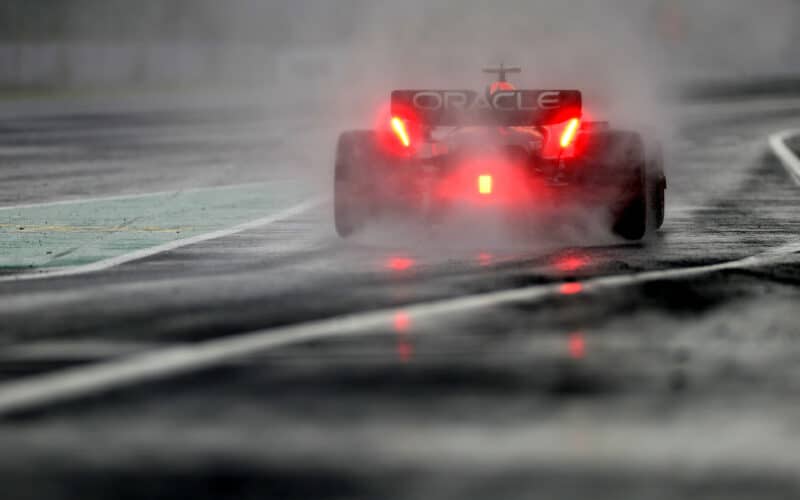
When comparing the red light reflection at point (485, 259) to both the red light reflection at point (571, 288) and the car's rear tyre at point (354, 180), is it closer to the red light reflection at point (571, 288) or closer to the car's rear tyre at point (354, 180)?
the red light reflection at point (571, 288)

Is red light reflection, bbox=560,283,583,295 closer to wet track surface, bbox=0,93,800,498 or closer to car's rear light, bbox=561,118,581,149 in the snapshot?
wet track surface, bbox=0,93,800,498

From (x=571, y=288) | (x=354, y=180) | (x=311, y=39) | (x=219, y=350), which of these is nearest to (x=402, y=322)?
(x=219, y=350)

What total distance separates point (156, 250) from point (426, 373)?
627 cm

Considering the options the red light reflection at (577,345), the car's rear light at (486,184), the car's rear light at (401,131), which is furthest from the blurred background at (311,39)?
the red light reflection at (577,345)

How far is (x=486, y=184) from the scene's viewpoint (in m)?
13.9

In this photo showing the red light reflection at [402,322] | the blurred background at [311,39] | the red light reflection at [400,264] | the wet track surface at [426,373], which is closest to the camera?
the wet track surface at [426,373]

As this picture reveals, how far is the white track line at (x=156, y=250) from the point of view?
11.9m

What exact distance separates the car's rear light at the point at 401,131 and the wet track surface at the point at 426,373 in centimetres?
77

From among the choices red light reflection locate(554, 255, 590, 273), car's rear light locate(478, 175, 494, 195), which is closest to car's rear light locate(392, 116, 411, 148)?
Result: car's rear light locate(478, 175, 494, 195)

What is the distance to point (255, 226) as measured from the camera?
16047mm

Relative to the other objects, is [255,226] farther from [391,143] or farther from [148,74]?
[148,74]

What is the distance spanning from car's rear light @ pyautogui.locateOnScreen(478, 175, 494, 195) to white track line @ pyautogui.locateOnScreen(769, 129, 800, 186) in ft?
27.4

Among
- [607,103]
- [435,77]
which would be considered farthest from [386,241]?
[435,77]

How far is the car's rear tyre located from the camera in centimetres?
1405
